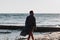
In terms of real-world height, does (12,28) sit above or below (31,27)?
below

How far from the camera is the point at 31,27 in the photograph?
494 inches

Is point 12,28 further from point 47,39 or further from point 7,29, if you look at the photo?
point 47,39

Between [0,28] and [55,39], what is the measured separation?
10.4 meters

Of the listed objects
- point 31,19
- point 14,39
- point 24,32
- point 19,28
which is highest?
point 31,19

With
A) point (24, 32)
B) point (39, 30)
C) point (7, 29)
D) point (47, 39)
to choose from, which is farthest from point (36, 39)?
point (7, 29)

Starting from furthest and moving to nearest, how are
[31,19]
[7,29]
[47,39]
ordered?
[7,29] → [47,39] → [31,19]

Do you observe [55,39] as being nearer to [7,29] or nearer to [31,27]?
[31,27]

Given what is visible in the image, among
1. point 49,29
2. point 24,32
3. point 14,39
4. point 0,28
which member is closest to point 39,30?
point 49,29

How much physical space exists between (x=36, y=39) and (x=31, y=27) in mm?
2148

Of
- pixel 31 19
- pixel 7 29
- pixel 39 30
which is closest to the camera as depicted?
pixel 31 19

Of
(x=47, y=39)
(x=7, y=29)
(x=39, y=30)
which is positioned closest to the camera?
(x=47, y=39)

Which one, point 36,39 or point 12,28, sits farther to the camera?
point 12,28

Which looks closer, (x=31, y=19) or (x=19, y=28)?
(x=31, y=19)

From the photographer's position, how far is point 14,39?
14.8 m
